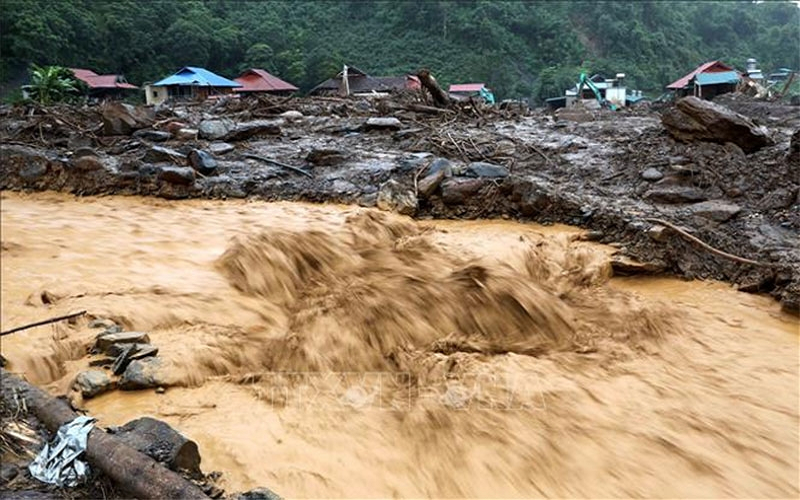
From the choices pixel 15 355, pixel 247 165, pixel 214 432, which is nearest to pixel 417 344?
pixel 214 432

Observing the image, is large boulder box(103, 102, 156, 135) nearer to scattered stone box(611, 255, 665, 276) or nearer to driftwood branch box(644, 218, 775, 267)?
scattered stone box(611, 255, 665, 276)

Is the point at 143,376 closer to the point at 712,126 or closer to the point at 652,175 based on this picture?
the point at 652,175

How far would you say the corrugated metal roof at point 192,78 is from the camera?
310 cm

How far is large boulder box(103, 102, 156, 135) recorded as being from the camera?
348 inches

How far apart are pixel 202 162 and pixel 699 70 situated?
10.8 meters

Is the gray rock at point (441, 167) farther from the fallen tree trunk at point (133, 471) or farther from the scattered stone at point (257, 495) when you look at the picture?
the fallen tree trunk at point (133, 471)

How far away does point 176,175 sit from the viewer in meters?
7.25

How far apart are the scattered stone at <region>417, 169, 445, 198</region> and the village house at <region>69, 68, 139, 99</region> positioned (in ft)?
14.6

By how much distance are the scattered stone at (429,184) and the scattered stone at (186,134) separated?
4.09 meters

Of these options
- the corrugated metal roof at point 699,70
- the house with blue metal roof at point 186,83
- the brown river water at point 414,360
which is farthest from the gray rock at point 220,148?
the corrugated metal roof at point 699,70

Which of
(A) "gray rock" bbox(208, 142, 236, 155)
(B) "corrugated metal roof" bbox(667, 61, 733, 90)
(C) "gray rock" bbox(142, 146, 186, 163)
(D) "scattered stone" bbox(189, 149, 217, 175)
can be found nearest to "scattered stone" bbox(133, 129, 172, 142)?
(A) "gray rock" bbox(208, 142, 236, 155)

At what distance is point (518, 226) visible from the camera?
22.8 feet

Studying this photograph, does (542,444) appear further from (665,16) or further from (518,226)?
(665,16)

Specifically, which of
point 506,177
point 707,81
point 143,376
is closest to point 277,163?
point 506,177
